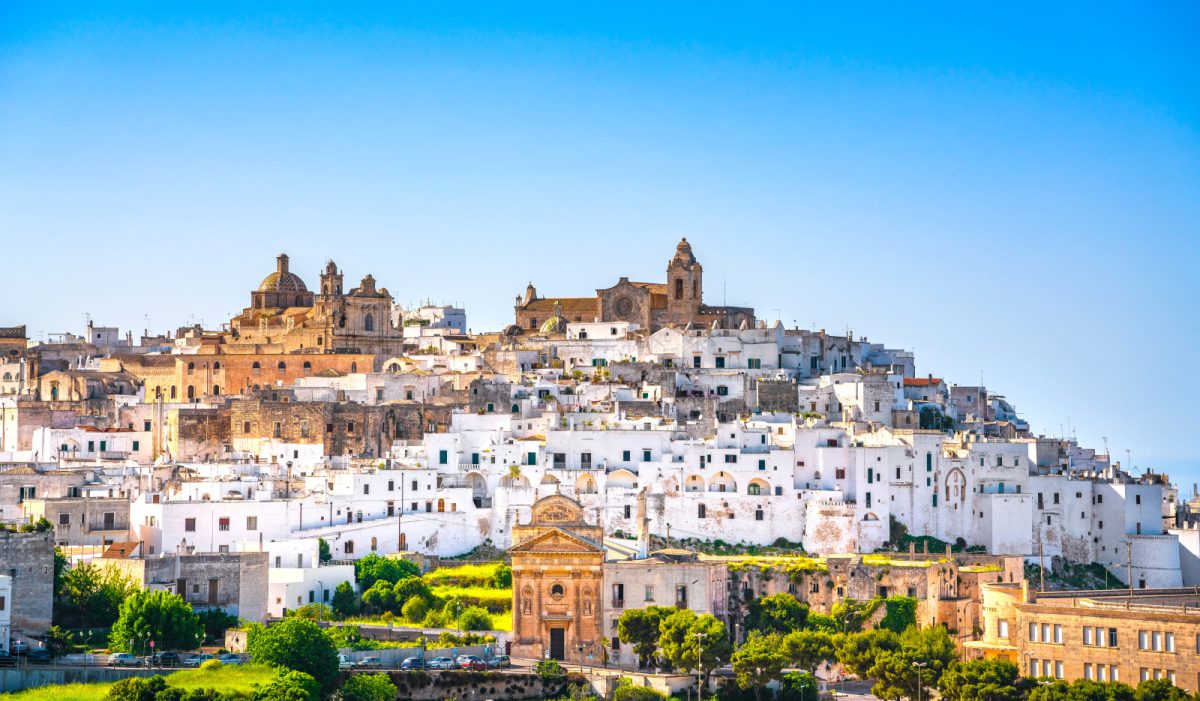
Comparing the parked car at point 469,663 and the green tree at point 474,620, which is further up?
the green tree at point 474,620

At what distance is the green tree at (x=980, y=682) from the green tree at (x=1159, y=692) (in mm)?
3069

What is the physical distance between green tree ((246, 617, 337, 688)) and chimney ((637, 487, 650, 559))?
11448mm

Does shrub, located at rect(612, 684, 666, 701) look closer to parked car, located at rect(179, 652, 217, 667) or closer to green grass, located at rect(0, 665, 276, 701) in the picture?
green grass, located at rect(0, 665, 276, 701)

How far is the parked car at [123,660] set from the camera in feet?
184

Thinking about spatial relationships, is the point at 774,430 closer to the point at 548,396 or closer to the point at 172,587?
the point at 548,396

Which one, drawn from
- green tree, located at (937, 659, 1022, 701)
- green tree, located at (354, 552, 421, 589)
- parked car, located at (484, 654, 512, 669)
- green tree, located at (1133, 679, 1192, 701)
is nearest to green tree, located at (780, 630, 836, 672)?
green tree, located at (937, 659, 1022, 701)

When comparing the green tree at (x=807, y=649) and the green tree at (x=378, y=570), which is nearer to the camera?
the green tree at (x=807, y=649)

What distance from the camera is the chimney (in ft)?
216

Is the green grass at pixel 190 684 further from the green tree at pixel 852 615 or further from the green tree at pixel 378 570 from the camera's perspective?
the green tree at pixel 852 615

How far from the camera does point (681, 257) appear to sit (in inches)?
3642

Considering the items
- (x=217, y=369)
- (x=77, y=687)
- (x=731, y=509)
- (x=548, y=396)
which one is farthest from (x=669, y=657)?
(x=217, y=369)

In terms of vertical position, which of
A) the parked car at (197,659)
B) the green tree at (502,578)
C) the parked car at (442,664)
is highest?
the green tree at (502,578)

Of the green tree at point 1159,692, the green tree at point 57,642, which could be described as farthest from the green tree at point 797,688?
the green tree at point 57,642

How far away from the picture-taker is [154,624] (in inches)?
2265
